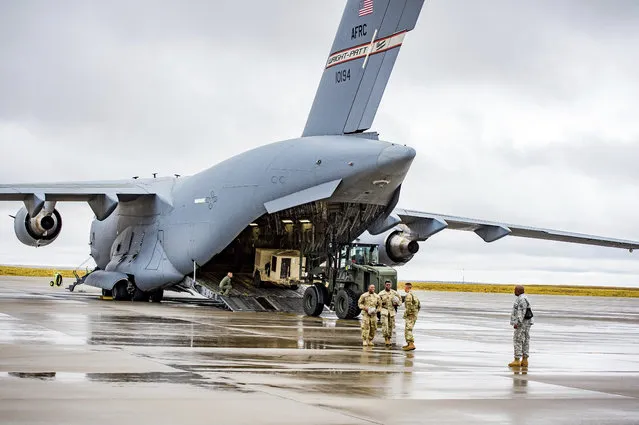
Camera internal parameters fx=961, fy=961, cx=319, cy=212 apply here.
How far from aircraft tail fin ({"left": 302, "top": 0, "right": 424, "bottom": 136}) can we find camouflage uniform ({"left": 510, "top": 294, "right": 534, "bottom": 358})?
10442mm

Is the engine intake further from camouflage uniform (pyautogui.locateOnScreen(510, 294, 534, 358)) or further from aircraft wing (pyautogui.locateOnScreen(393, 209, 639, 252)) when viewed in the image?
camouflage uniform (pyautogui.locateOnScreen(510, 294, 534, 358))

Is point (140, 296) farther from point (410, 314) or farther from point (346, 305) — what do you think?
point (410, 314)

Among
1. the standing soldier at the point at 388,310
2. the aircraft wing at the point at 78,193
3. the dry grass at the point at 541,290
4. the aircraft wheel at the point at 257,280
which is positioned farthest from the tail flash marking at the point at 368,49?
the dry grass at the point at 541,290

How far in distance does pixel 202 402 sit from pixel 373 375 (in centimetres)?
357

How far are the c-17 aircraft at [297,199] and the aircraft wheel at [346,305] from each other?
1.82 meters

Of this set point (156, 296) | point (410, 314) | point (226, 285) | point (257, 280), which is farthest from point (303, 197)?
point (156, 296)

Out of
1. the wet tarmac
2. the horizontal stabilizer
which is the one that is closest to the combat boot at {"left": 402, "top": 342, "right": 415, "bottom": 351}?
the wet tarmac

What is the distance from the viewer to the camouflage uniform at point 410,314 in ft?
53.3

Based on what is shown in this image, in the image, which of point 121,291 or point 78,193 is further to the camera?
point 121,291

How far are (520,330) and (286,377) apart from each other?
478 centimetres

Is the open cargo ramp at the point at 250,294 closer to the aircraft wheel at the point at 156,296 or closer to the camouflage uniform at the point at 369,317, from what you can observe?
the aircraft wheel at the point at 156,296

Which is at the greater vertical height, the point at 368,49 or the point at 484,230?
the point at 368,49

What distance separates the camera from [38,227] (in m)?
32.0

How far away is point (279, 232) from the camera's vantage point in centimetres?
2823
